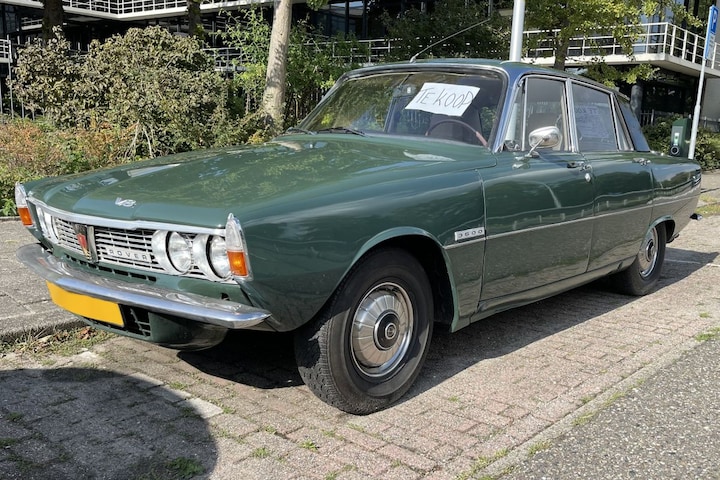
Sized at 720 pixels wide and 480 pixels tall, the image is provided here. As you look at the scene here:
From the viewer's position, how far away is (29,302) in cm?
443

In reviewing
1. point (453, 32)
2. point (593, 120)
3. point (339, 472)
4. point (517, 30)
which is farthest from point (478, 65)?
point (453, 32)

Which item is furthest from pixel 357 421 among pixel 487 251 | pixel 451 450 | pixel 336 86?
pixel 336 86

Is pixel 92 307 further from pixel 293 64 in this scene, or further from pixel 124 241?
pixel 293 64

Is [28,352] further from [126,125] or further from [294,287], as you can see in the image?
[126,125]

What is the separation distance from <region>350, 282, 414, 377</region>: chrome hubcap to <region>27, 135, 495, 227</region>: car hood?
1.82 ft

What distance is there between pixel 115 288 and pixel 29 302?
1919 mm

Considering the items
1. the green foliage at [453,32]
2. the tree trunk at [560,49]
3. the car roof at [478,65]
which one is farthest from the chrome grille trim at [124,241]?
the tree trunk at [560,49]

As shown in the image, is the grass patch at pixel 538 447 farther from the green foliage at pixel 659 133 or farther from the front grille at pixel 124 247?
the green foliage at pixel 659 133

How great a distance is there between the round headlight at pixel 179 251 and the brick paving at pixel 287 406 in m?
0.76

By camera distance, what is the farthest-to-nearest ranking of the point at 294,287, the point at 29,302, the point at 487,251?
the point at 29,302
the point at 487,251
the point at 294,287

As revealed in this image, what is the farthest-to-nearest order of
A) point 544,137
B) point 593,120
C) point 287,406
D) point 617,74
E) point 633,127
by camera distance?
point 617,74
point 633,127
point 593,120
point 544,137
point 287,406

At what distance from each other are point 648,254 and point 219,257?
425 centimetres

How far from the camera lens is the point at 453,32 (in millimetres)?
15289

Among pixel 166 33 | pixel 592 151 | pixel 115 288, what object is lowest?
pixel 115 288
